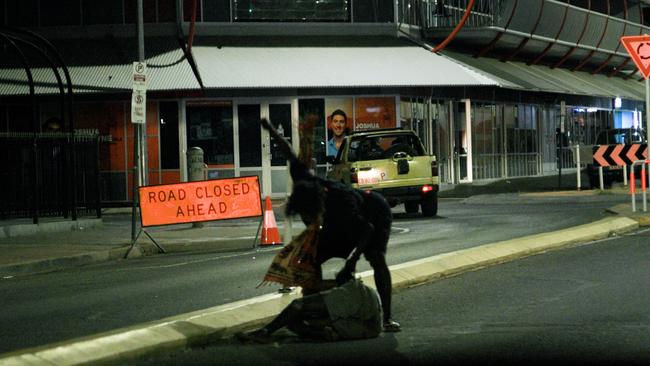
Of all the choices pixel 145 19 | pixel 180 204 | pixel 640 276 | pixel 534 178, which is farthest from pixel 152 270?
pixel 534 178

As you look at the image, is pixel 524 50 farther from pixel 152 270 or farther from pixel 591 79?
pixel 152 270

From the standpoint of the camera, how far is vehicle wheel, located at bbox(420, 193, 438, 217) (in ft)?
77.7

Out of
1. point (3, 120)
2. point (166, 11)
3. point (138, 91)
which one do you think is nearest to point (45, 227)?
point (138, 91)

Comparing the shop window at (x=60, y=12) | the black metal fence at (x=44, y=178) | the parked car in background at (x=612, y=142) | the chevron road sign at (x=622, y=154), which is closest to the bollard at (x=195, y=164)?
the black metal fence at (x=44, y=178)

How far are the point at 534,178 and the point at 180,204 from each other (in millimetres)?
24894

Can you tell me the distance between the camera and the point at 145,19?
33.9 meters

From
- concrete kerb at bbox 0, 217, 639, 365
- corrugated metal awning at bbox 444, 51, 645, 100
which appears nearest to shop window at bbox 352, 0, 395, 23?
corrugated metal awning at bbox 444, 51, 645, 100

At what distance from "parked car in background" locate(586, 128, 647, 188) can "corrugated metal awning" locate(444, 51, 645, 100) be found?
3.12 meters

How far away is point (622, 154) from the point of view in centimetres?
2441

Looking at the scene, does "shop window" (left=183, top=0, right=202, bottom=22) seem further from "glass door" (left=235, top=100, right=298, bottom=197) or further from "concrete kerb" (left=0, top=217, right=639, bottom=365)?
"concrete kerb" (left=0, top=217, right=639, bottom=365)

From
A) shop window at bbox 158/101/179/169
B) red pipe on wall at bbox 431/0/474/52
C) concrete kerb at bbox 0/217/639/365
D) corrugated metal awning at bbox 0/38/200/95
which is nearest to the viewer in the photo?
concrete kerb at bbox 0/217/639/365

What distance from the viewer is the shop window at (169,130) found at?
3366cm

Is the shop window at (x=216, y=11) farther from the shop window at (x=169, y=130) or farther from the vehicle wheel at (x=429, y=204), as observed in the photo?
the vehicle wheel at (x=429, y=204)

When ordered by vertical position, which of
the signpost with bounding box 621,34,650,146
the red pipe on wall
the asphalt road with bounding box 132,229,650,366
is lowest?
the asphalt road with bounding box 132,229,650,366
